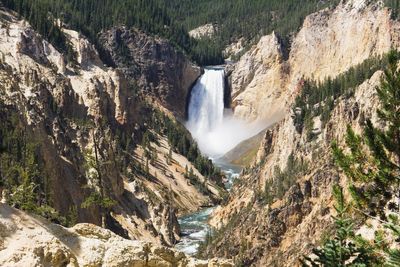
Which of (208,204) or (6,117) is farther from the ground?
(6,117)

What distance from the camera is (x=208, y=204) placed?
354 feet

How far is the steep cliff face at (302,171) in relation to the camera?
68.0m

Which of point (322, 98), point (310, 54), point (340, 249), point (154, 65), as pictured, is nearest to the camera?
point (340, 249)

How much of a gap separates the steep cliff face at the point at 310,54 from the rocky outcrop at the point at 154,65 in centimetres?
1407

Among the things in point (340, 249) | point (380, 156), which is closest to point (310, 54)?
point (380, 156)

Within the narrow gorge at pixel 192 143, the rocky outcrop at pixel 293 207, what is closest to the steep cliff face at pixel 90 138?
the narrow gorge at pixel 192 143

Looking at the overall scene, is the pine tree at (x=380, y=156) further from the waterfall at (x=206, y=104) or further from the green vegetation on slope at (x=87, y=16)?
the waterfall at (x=206, y=104)

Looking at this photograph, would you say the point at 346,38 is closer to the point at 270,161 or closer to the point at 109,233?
the point at 270,161

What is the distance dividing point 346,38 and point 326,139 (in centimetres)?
7979

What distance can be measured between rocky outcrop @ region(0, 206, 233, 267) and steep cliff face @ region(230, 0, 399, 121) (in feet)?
419

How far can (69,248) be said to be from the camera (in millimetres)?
19375

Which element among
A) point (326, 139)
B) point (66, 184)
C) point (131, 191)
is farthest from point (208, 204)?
point (66, 184)

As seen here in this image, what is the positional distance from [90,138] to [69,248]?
71877 millimetres

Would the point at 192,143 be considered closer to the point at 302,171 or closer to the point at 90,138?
the point at 90,138
